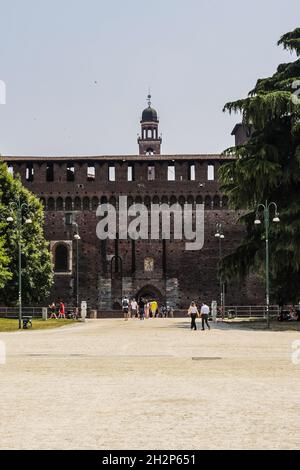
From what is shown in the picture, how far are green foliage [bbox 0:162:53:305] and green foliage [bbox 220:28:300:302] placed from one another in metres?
18.1

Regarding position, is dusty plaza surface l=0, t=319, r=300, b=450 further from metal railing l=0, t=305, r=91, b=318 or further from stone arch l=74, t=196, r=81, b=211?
stone arch l=74, t=196, r=81, b=211

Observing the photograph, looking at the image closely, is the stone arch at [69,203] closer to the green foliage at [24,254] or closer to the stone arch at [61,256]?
the stone arch at [61,256]

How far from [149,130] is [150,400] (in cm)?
11209

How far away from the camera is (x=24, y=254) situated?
57.0m

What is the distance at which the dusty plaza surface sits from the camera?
8.65 m

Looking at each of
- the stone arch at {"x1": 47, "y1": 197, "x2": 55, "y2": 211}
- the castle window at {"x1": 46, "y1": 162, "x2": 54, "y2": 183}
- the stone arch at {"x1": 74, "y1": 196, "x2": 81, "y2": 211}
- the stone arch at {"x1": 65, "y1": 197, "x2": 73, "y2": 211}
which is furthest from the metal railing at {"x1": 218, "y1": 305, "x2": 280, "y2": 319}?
the castle window at {"x1": 46, "y1": 162, "x2": 54, "y2": 183}

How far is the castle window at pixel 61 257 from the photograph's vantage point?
7288cm

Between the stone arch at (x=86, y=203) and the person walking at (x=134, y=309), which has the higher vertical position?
the stone arch at (x=86, y=203)

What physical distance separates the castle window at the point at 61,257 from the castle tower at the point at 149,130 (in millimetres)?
49417

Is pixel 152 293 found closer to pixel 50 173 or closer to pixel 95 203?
pixel 95 203

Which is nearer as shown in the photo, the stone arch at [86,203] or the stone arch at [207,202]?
the stone arch at [86,203]

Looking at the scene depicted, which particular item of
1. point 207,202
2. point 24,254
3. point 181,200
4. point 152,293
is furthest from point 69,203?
point 24,254

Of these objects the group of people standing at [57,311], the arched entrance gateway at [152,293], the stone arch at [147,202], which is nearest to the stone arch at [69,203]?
the stone arch at [147,202]
